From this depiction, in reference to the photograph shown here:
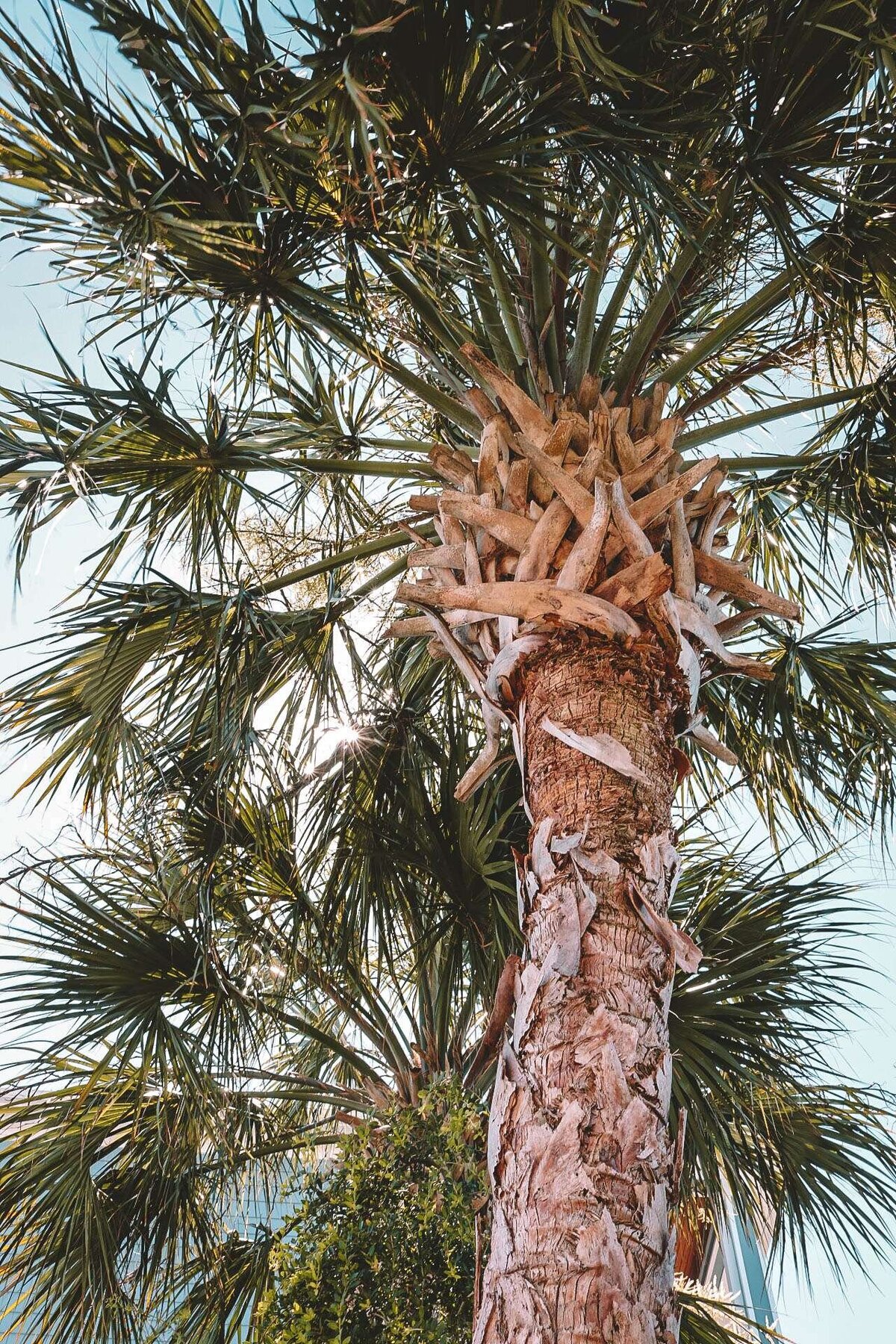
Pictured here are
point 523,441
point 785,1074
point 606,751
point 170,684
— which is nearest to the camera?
point 606,751

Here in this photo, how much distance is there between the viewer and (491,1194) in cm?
176

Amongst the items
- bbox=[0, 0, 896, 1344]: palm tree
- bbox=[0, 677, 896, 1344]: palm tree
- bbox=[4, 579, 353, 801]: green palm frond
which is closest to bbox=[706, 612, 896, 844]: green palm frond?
bbox=[0, 0, 896, 1344]: palm tree

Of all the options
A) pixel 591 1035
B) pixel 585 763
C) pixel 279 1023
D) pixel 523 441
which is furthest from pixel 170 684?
pixel 591 1035

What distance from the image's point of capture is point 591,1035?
173 centimetres

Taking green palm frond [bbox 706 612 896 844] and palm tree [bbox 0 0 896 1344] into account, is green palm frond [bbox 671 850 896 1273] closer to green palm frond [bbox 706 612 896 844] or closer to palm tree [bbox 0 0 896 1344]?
green palm frond [bbox 706 612 896 844]

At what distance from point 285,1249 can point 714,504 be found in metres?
2.35

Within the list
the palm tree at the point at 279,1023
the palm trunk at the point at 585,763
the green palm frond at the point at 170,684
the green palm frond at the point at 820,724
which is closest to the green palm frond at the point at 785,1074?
the palm tree at the point at 279,1023

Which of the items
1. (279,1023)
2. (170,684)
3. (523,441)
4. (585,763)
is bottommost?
(279,1023)

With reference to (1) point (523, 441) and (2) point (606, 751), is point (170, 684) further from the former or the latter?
(2) point (606, 751)

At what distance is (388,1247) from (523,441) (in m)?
2.19

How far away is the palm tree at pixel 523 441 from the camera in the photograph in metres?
1.82

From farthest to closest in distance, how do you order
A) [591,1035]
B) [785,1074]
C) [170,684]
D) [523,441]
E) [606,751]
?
[170,684] < [785,1074] < [523,441] < [606,751] < [591,1035]

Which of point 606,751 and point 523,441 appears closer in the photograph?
point 606,751

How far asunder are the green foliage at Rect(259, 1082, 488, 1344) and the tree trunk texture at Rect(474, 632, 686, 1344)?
32.8 inches
